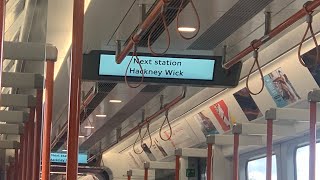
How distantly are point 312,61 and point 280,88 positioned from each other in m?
1.08

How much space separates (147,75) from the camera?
580 centimetres

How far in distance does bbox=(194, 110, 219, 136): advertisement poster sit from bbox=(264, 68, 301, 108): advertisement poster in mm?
2376

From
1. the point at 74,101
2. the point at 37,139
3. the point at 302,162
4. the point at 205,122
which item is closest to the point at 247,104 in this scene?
the point at 302,162

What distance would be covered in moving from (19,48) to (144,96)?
6.03 meters

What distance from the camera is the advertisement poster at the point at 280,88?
679cm

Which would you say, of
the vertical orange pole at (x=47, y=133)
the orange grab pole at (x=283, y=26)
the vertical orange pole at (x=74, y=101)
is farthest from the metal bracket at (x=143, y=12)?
the vertical orange pole at (x=74, y=101)

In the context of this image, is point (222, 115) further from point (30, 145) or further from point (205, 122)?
point (30, 145)

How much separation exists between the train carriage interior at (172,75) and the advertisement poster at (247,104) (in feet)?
0.06

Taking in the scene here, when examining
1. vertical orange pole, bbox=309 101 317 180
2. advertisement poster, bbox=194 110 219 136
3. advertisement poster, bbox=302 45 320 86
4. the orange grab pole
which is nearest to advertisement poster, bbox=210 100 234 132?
advertisement poster, bbox=194 110 219 136

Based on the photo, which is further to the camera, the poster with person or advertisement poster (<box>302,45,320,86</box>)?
the poster with person

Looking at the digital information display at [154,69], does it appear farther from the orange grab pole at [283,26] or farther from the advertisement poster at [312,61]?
the advertisement poster at [312,61]

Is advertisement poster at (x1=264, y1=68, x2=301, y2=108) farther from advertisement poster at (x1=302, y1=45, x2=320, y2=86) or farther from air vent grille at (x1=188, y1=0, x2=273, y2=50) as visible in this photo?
air vent grille at (x1=188, y1=0, x2=273, y2=50)

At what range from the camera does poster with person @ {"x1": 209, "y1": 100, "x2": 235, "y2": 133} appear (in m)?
8.84

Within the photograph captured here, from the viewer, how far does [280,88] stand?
702 cm
